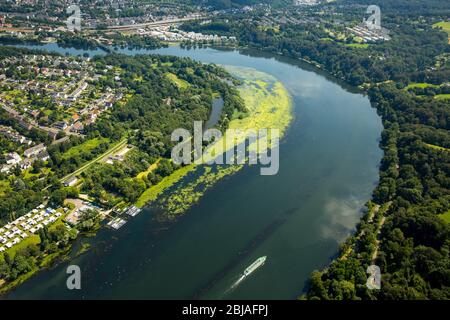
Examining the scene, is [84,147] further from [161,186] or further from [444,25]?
[444,25]

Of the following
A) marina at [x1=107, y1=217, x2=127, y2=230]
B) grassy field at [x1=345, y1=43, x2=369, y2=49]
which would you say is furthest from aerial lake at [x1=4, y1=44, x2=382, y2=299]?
grassy field at [x1=345, y1=43, x2=369, y2=49]

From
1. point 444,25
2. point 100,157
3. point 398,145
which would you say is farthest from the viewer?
point 444,25

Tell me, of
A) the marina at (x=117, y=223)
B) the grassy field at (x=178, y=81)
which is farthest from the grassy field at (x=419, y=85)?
the marina at (x=117, y=223)

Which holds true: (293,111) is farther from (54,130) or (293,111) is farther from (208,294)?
(208,294)

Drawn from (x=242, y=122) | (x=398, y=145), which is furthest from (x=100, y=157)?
(x=398, y=145)

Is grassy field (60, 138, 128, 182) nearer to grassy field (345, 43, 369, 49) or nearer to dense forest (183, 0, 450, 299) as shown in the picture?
dense forest (183, 0, 450, 299)
